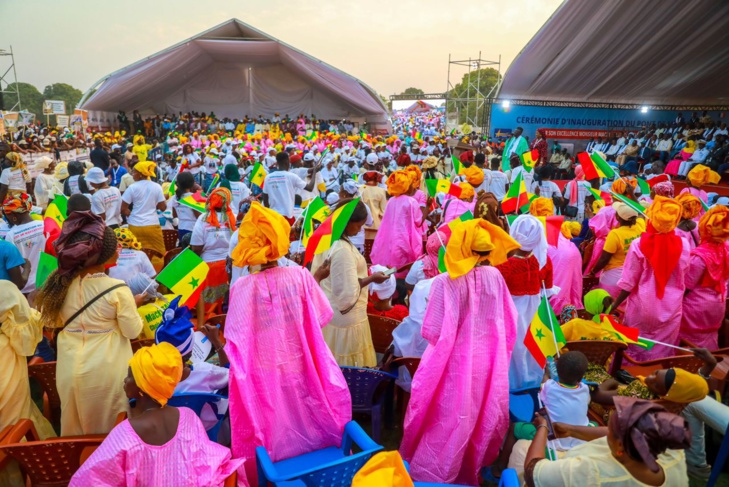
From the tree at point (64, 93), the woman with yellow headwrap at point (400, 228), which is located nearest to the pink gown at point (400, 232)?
the woman with yellow headwrap at point (400, 228)

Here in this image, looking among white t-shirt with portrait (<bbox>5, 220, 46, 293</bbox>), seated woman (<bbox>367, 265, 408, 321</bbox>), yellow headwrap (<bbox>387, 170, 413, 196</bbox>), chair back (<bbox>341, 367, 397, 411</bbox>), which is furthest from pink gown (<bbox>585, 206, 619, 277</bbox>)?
white t-shirt with portrait (<bbox>5, 220, 46, 293</bbox>)

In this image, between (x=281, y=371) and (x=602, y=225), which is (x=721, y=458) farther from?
(x=602, y=225)

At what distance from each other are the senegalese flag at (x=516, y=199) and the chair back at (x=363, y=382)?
3.75 meters

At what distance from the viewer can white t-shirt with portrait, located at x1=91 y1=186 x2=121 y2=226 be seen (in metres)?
5.76

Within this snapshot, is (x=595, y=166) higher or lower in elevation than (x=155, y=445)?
higher

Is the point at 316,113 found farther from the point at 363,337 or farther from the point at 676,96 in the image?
the point at 363,337

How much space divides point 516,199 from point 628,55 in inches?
501

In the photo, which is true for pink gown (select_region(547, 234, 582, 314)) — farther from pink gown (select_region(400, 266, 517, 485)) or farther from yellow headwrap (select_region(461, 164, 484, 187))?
yellow headwrap (select_region(461, 164, 484, 187))

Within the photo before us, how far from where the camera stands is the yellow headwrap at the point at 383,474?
1.50 meters

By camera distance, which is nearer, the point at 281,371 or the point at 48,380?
the point at 281,371

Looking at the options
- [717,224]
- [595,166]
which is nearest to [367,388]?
[717,224]

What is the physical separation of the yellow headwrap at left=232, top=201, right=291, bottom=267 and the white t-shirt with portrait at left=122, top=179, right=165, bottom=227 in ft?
12.2

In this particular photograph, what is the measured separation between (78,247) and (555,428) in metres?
2.46

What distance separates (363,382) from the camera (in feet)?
10.0
